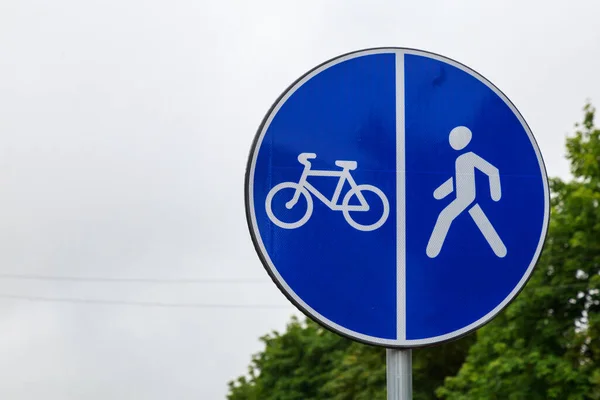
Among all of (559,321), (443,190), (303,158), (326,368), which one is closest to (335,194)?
(303,158)

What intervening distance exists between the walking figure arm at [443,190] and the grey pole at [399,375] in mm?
357

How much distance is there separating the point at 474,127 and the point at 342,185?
1.17ft

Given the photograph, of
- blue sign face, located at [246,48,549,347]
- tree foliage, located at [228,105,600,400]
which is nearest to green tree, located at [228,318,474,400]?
tree foliage, located at [228,105,600,400]

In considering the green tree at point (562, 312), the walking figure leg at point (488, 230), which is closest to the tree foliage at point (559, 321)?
the green tree at point (562, 312)

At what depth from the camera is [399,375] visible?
2.46m

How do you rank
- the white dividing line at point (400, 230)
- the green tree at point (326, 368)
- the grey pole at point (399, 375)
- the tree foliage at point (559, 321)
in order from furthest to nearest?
the green tree at point (326, 368) < the tree foliage at point (559, 321) < the white dividing line at point (400, 230) < the grey pole at point (399, 375)

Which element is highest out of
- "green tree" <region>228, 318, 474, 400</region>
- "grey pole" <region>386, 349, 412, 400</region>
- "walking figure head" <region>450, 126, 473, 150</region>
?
"green tree" <region>228, 318, 474, 400</region>

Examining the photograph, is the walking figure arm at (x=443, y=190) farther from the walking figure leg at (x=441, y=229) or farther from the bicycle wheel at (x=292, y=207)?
the bicycle wheel at (x=292, y=207)

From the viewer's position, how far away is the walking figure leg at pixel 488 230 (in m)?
2.61

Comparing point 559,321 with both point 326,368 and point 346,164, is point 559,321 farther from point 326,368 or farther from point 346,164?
point 346,164

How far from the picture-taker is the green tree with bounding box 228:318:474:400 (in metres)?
35.1

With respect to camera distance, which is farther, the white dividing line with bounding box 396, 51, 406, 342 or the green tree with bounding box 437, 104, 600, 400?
the green tree with bounding box 437, 104, 600, 400

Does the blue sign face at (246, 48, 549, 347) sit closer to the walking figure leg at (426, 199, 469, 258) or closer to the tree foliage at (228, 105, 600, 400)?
the walking figure leg at (426, 199, 469, 258)

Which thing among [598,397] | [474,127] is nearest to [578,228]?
[598,397]
